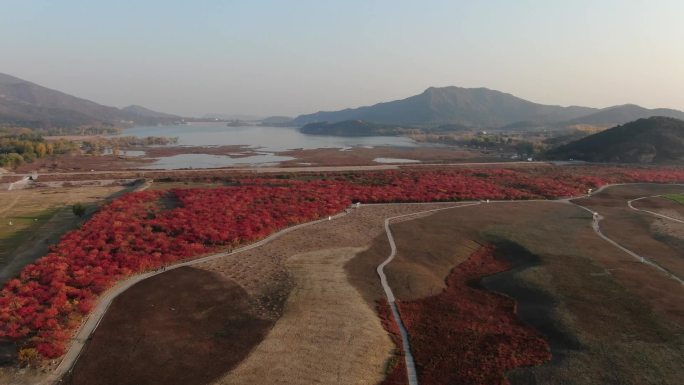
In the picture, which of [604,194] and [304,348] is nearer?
[304,348]

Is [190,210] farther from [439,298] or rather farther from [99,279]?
[439,298]

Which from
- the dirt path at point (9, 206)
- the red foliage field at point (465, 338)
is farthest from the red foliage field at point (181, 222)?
the red foliage field at point (465, 338)

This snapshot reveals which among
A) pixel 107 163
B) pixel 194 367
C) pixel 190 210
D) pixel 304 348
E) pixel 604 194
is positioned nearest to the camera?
pixel 194 367

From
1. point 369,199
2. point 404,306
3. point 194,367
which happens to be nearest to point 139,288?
point 194,367

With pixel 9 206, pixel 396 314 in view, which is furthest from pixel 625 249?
pixel 9 206

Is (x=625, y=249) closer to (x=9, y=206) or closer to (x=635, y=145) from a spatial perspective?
(x=9, y=206)
